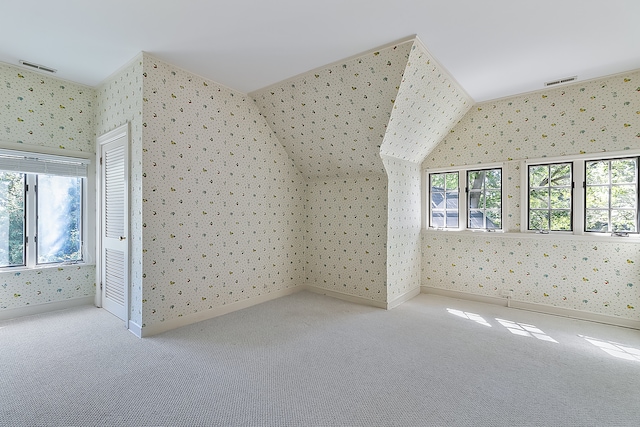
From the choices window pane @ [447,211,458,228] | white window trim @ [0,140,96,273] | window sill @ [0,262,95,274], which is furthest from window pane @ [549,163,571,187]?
window sill @ [0,262,95,274]

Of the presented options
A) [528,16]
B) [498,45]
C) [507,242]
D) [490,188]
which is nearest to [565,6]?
[528,16]

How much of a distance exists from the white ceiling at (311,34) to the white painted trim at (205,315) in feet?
8.73

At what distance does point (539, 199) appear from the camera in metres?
3.81

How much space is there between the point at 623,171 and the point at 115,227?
5804 millimetres

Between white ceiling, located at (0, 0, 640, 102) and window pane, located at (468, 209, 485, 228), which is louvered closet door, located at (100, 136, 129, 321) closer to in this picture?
white ceiling, located at (0, 0, 640, 102)

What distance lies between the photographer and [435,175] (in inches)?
182

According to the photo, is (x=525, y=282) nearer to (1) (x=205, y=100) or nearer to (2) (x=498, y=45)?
(2) (x=498, y=45)

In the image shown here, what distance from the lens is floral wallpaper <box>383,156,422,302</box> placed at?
12.7 ft

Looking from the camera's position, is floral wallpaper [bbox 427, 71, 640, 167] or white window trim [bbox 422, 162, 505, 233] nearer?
floral wallpaper [bbox 427, 71, 640, 167]

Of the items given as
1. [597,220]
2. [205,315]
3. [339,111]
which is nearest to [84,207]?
[205,315]

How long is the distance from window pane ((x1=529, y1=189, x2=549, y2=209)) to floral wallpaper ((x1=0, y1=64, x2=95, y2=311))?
18.8 feet

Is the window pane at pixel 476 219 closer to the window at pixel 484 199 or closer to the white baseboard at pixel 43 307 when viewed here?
the window at pixel 484 199

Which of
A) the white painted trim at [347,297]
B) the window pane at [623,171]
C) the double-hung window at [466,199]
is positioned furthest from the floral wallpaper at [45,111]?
the window pane at [623,171]

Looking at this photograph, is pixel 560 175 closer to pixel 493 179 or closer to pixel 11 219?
pixel 493 179
